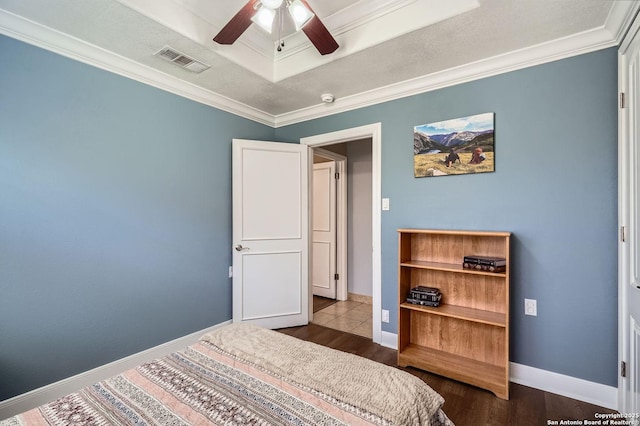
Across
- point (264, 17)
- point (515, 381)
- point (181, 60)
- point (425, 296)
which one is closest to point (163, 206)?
point (181, 60)

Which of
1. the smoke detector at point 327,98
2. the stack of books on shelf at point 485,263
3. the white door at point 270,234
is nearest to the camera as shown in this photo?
the stack of books on shelf at point 485,263

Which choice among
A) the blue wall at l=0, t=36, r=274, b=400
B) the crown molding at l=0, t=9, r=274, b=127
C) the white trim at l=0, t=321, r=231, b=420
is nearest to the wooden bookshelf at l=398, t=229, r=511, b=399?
the blue wall at l=0, t=36, r=274, b=400

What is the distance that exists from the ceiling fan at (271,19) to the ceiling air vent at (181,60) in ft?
1.78

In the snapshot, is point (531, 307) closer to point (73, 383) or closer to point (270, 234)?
point (270, 234)

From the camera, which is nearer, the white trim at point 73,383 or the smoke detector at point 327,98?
the white trim at point 73,383

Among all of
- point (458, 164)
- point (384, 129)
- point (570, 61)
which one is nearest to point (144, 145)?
point (384, 129)

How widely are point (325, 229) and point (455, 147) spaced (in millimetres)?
2360

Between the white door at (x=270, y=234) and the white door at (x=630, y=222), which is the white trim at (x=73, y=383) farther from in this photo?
the white door at (x=630, y=222)

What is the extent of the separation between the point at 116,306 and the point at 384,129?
2.72 m

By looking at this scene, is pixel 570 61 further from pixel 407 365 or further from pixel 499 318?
pixel 407 365

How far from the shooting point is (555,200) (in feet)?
6.66

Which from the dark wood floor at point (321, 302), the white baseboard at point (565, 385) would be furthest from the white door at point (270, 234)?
the white baseboard at point (565, 385)

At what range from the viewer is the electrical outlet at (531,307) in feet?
6.86

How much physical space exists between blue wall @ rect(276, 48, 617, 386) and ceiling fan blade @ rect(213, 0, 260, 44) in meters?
1.67
